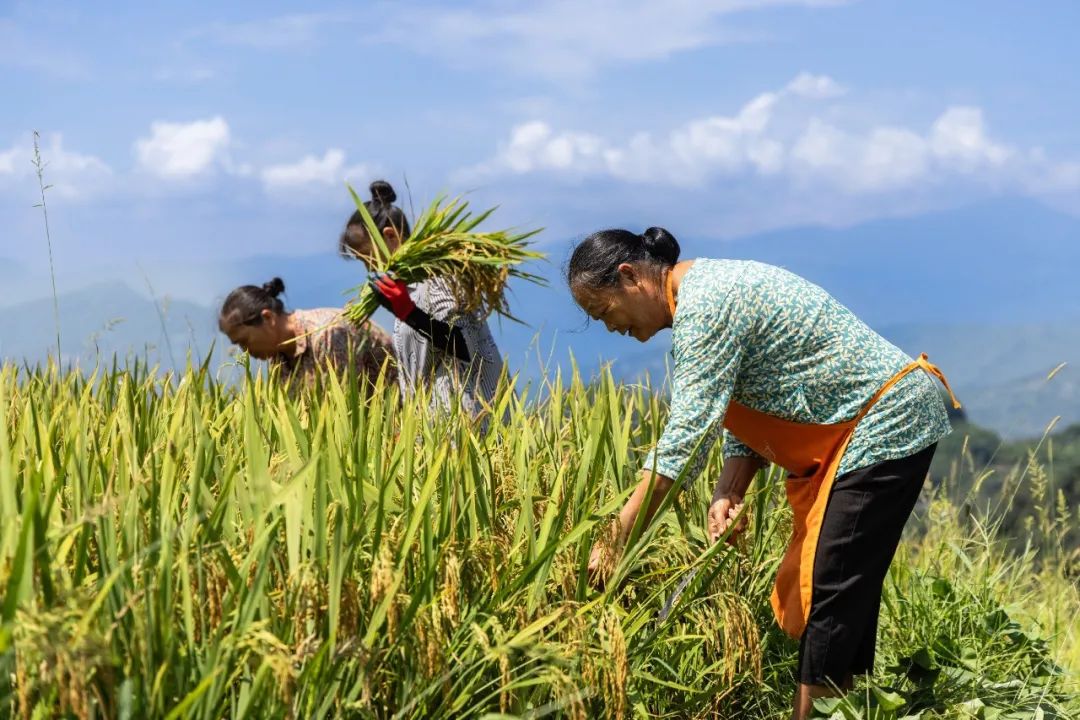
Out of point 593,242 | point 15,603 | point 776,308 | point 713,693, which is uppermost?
point 593,242

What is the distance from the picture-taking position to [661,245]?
310 centimetres

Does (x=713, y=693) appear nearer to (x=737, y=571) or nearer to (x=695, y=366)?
(x=737, y=571)

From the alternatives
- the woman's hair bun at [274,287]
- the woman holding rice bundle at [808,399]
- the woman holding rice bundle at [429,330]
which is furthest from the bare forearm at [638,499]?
the woman's hair bun at [274,287]

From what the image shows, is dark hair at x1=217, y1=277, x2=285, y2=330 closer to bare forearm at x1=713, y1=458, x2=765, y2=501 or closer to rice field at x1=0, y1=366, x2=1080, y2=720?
rice field at x1=0, y1=366, x2=1080, y2=720

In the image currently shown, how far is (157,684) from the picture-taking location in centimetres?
201

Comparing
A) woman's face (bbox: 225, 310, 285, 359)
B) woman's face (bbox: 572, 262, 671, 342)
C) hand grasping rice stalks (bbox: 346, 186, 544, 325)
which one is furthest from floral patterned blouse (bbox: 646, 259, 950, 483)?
woman's face (bbox: 225, 310, 285, 359)

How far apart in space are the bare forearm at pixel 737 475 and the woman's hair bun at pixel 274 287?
2.64 meters

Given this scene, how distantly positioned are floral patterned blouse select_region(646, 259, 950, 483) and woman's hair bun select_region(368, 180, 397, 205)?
2144 millimetres

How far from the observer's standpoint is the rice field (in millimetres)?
2072

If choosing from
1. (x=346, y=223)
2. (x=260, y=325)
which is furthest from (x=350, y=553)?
(x=260, y=325)

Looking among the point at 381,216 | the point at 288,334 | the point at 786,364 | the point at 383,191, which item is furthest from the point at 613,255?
the point at 288,334

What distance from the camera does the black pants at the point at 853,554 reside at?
10.2 ft

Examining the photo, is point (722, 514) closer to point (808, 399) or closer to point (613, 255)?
point (808, 399)

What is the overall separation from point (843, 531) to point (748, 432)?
0.37 metres
